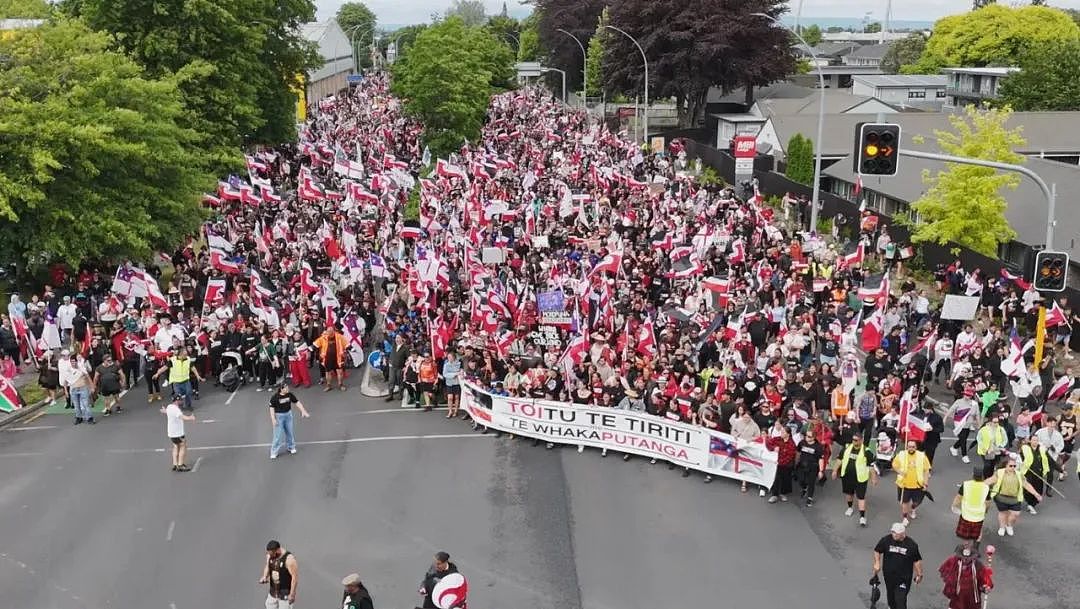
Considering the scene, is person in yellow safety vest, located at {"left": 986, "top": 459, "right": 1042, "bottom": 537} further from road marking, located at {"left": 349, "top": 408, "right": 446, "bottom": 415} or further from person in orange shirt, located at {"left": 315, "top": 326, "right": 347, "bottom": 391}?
person in orange shirt, located at {"left": 315, "top": 326, "right": 347, "bottom": 391}

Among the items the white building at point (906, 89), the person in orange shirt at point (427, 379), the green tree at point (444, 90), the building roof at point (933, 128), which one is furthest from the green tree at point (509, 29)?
the person in orange shirt at point (427, 379)

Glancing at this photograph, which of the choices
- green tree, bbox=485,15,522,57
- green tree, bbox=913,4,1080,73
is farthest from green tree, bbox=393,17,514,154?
green tree, bbox=485,15,522,57

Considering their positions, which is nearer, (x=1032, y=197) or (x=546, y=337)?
(x=546, y=337)

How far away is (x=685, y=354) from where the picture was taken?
18219mm

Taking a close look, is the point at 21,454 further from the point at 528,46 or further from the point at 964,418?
the point at 528,46

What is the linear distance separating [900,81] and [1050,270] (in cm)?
7284

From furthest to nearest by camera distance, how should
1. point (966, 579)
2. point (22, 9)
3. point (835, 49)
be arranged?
point (835, 49) → point (22, 9) → point (966, 579)

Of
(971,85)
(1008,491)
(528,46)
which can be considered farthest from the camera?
(528,46)

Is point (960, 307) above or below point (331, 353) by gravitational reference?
above

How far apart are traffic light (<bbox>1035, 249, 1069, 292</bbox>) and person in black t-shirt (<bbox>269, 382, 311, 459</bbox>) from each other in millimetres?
11920

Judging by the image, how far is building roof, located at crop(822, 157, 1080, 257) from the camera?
1112 inches

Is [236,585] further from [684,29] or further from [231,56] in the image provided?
[684,29]

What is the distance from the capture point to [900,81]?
8288 cm

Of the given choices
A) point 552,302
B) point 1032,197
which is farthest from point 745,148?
point 552,302
